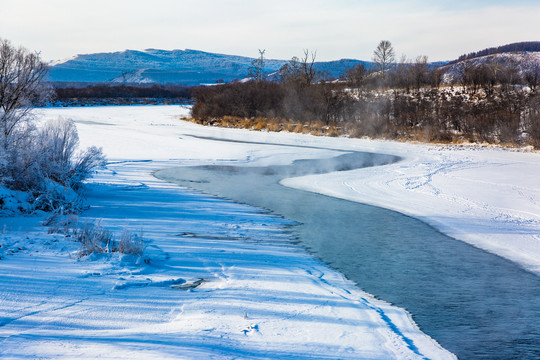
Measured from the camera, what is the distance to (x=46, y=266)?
247 inches

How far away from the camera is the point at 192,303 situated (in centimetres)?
557

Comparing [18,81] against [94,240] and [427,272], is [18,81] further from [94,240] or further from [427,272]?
[427,272]

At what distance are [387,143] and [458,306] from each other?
66.2 feet

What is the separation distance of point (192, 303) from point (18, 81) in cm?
968

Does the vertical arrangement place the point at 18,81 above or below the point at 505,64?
below

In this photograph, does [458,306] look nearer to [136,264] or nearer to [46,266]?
[136,264]

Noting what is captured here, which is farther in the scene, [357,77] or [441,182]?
[357,77]

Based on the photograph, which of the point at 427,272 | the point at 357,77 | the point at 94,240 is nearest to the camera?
the point at 94,240

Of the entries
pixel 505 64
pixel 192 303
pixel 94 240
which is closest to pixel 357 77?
pixel 505 64

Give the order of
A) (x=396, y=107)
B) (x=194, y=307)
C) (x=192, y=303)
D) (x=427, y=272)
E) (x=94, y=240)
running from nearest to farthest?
(x=194, y=307), (x=192, y=303), (x=94, y=240), (x=427, y=272), (x=396, y=107)

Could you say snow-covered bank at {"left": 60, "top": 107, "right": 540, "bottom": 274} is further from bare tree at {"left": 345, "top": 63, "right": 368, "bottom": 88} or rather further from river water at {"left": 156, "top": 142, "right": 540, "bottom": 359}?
bare tree at {"left": 345, "top": 63, "right": 368, "bottom": 88}

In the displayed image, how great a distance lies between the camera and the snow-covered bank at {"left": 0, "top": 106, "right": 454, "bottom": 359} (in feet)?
14.9

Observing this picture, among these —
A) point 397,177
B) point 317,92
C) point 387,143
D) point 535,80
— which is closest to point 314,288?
point 397,177

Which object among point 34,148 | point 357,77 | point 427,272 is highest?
point 357,77
